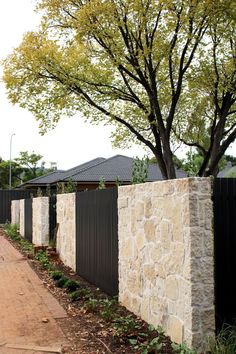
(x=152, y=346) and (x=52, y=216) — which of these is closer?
(x=152, y=346)

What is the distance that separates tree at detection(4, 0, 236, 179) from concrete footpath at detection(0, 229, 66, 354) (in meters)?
9.76

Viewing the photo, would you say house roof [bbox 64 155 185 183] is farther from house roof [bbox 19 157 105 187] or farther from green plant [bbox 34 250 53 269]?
green plant [bbox 34 250 53 269]

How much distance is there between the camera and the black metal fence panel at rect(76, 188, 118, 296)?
25.2ft

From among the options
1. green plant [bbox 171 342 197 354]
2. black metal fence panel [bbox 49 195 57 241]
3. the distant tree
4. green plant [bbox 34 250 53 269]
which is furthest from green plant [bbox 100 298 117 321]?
the distant tree

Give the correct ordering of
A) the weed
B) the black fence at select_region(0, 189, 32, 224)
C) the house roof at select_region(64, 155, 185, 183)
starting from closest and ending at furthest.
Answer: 1. the weed
2. the house roof at select_region(64, 155, 185, 183)
3. the black fence at select_region(0, 189, 32, 224)

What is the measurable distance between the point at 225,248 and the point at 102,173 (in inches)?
1091

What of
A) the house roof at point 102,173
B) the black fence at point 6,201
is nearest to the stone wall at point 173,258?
the house roof at point 102,173

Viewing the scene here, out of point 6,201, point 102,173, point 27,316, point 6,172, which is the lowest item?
point 27,316

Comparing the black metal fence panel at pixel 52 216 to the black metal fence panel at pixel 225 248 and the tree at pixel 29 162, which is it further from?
the tree at pixel 29 162

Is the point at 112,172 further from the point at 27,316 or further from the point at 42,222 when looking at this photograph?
the point at 27,316

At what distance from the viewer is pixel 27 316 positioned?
6789mm

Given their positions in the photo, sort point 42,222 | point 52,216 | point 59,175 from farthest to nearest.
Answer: point 59,175 → point 42,222 → point 52,216

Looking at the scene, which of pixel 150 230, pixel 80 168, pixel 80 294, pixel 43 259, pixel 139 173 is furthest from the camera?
pixel 80 168

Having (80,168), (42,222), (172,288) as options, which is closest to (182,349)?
(172,288)
